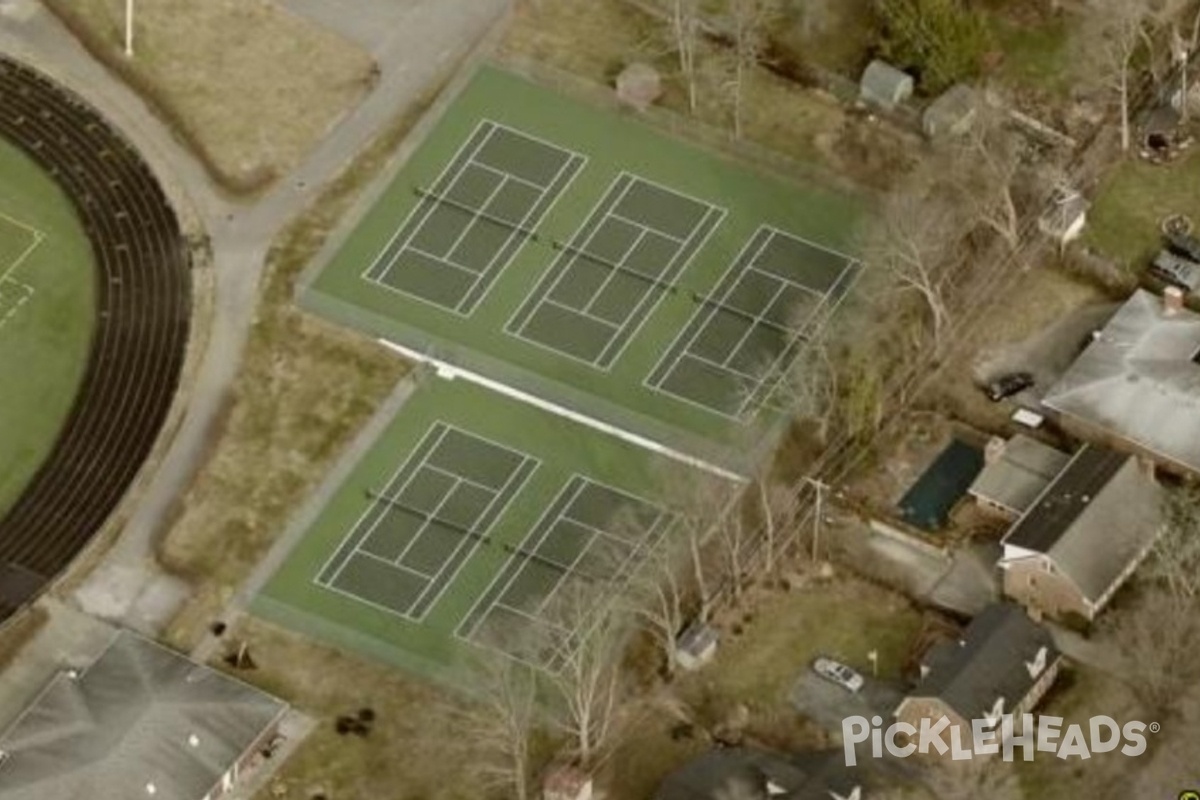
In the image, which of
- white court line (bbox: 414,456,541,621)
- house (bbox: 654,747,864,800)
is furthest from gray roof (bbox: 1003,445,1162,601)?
white court line (bbox: 414,456,541,621)

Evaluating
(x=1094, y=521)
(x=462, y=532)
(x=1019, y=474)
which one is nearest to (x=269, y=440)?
(x=462, y=532)

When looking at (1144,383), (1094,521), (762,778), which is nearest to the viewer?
(762,778)

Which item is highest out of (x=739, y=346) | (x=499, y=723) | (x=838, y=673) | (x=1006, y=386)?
(x=1006, y=386)

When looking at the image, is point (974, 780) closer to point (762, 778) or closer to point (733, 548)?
point (762, 778)

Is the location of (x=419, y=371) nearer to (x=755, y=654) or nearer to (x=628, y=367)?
(x=628, y=367)

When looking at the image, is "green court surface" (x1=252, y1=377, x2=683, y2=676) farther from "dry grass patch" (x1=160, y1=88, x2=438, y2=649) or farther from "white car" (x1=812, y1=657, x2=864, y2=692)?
"white car" (x1=812, y1=657, x2=864, y2=692)

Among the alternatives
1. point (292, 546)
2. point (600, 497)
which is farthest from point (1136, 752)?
point (292, 546)

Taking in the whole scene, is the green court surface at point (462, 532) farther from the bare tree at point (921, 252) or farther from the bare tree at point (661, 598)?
the bare tree at point (921, 252)
